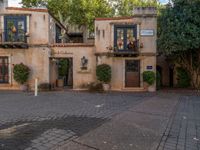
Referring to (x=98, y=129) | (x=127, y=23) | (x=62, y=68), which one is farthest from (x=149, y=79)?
(x=98, y=129)

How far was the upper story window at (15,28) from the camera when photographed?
20.0 metres

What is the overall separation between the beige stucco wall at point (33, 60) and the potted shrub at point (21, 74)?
0.48 m

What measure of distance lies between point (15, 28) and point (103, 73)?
6917mm

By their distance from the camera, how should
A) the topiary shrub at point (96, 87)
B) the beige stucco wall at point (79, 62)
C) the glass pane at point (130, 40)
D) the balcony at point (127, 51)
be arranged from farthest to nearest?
the beige stucco wall at point (79, 62) → the glass pane at point (130, 40) → the balcony at point (127, 51) → the topiary shrub at point (96, 87)

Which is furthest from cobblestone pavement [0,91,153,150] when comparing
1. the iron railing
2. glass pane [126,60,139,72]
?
the iron railing

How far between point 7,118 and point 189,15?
574 inches

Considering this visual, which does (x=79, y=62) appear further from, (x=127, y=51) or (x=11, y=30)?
(x=11, y=30)

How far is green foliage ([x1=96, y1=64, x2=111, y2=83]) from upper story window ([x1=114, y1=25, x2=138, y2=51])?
1.62m

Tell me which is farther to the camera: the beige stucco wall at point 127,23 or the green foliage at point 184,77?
the green foliage at point 184,77

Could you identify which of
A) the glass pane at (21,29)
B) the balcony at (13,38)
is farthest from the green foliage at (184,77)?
the glass pane at (21,29)

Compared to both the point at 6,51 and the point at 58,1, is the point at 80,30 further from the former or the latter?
the point at 6,51

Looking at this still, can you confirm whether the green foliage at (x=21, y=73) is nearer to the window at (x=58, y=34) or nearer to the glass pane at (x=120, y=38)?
the window at (x=58, y=34)

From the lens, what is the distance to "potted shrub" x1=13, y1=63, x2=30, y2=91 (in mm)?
19547

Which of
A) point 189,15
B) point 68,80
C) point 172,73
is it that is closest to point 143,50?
point 189,15
